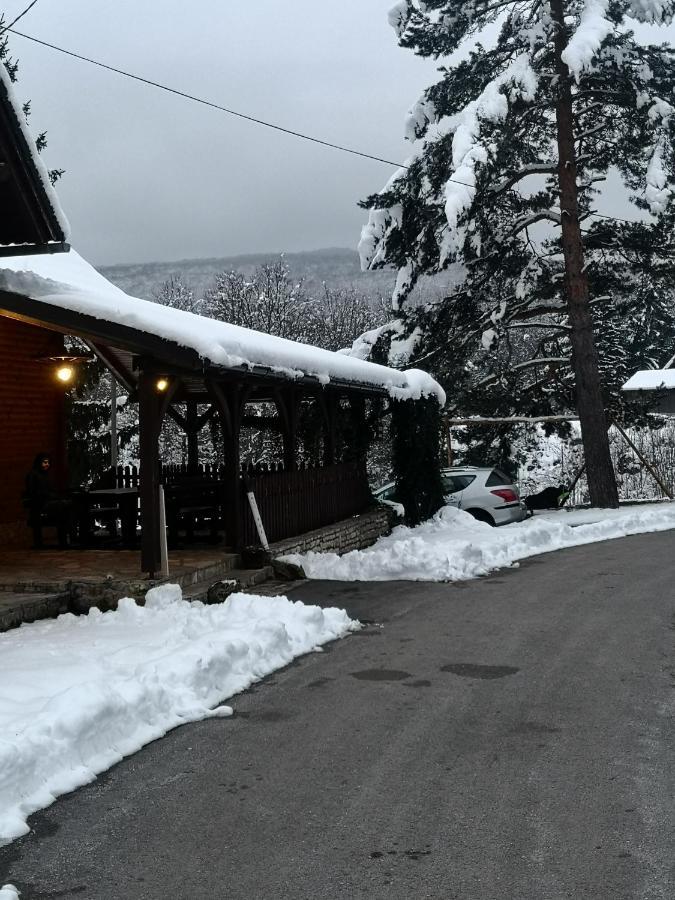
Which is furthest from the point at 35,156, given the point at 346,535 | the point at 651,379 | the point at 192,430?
the point at 651,379

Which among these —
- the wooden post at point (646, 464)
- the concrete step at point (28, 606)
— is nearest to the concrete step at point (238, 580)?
the concrete step at point (28, 606)

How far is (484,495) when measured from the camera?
19.6 meters

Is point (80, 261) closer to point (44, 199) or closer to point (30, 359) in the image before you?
point (30, 359)

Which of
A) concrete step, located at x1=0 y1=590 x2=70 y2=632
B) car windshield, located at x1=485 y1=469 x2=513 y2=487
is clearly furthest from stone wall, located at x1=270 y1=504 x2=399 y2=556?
concrete step, located at x1=0 y1=590 x2=70 y2=632

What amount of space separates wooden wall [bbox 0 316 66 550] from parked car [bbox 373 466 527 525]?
735 centimetres

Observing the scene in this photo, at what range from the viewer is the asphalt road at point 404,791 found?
13.5 feet

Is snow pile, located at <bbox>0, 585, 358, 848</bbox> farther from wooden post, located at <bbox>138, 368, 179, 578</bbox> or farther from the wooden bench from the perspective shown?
the wooden bench

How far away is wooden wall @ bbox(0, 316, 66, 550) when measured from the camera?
14.7 meters

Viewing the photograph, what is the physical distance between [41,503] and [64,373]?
2.61 m

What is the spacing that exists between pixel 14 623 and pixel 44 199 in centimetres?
423

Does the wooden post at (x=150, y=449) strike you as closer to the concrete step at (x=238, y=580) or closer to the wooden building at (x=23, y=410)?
the concrete step at (x=238, y=580)

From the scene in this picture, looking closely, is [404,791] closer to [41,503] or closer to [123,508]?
[123,508]

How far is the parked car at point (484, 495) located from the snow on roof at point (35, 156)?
11500 mm

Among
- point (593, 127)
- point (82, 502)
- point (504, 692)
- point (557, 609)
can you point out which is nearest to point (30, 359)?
point (82, 502)
